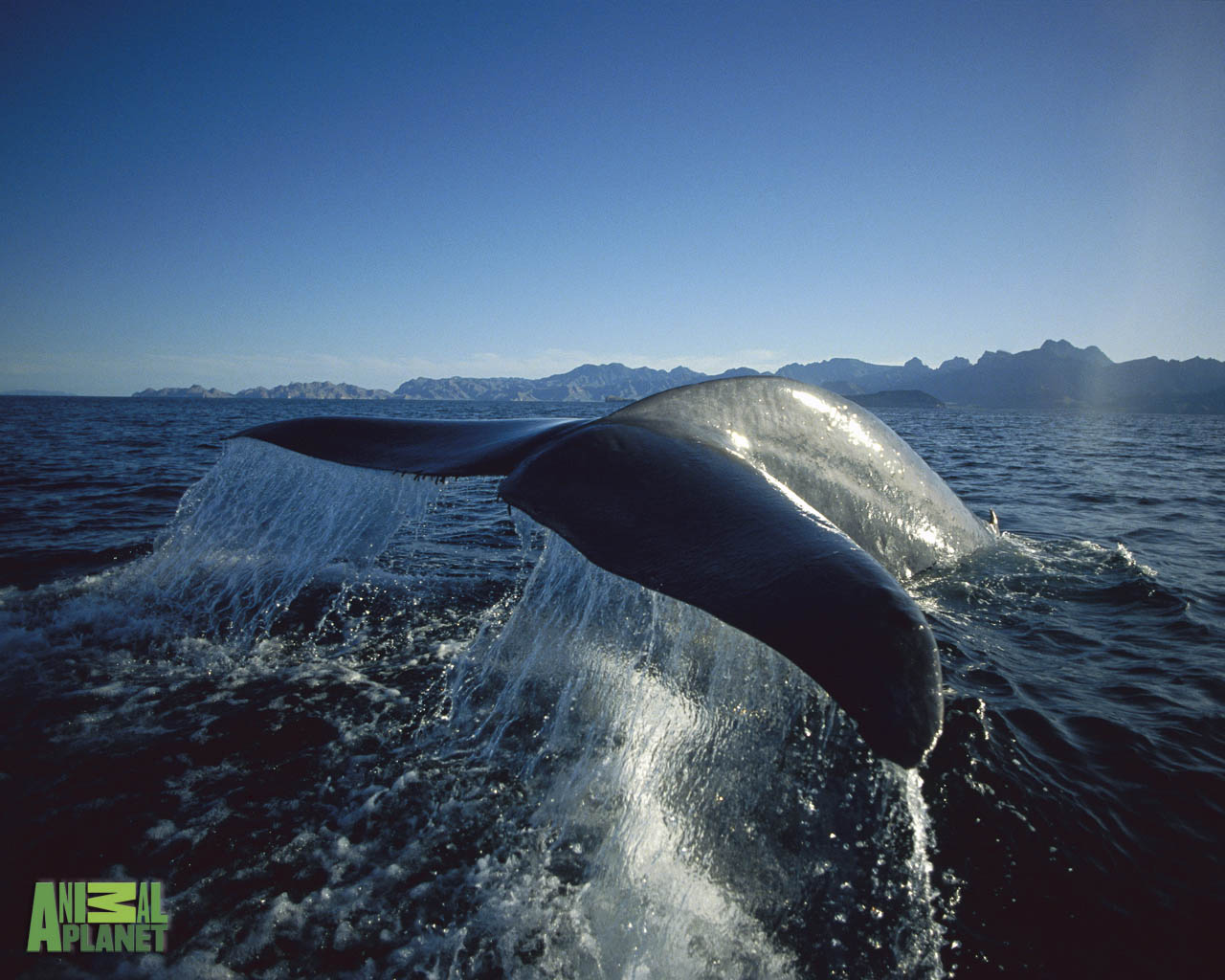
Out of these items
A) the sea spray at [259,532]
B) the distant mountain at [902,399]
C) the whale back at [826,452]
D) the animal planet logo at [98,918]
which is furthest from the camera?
the distant mountain at [902,399]

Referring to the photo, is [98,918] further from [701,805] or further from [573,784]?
[701,805]

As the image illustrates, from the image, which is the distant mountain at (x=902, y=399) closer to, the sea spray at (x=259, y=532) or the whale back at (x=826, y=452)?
the whale back at (x=826, y=452)

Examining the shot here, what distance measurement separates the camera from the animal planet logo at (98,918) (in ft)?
8.23

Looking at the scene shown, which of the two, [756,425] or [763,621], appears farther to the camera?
[756,425]

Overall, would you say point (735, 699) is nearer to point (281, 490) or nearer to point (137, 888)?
point (137, 888)

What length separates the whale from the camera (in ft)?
4.67

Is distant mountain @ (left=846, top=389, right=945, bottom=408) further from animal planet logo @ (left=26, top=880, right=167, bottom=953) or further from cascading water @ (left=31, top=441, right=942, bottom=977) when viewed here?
animal planet logo @ (left=26, top=880, right=167, bottom=953)

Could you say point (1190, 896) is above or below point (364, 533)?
below

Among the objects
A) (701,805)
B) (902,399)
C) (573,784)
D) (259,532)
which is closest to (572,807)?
(573,784)

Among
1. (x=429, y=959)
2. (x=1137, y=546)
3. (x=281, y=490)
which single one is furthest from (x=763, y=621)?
(x=1137, y=546)

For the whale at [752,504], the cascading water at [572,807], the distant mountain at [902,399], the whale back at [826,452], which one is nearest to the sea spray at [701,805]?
the cascading water at [572,807]

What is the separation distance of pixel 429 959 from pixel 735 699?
175 cm

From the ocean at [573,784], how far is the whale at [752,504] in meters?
0.67

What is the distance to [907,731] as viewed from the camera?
4.30ft
